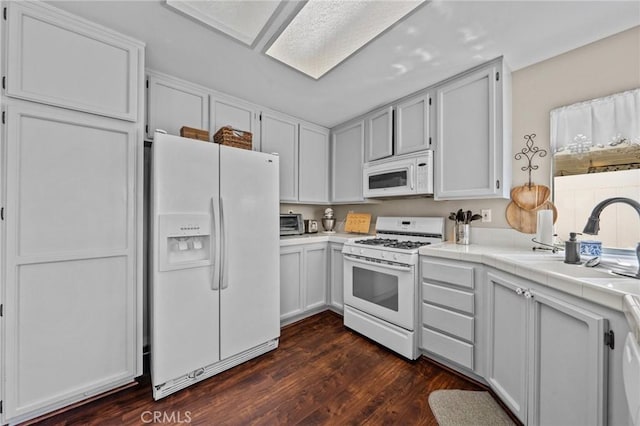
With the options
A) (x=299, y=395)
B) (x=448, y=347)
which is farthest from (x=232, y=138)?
(x=448, y=347)

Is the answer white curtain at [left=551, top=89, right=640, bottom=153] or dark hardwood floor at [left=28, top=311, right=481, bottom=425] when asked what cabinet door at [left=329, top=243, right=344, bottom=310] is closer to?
dark hardwood floor at [left=28, top=311, right=481, bottom=425]

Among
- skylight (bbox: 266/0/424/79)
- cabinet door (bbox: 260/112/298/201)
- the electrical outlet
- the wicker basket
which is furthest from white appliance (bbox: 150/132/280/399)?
the electrical outlet

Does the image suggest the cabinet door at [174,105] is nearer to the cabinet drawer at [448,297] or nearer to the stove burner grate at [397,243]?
the stove burner grate at [397,243]

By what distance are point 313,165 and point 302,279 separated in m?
1.46

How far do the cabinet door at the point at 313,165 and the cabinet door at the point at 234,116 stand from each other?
2.15 feet

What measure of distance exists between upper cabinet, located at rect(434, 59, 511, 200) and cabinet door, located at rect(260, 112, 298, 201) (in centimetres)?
159

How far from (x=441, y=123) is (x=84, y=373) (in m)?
3.19

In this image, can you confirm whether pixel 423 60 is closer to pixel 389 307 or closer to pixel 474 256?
pixel 474 256

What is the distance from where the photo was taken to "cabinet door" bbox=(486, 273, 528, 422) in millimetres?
1333

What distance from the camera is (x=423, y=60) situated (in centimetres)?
192

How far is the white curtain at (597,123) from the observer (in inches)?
61.7

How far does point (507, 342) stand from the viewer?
147 centimetres

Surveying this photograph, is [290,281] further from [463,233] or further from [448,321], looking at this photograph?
[463,233]

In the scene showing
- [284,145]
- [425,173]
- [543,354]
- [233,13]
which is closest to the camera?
[543,354]
